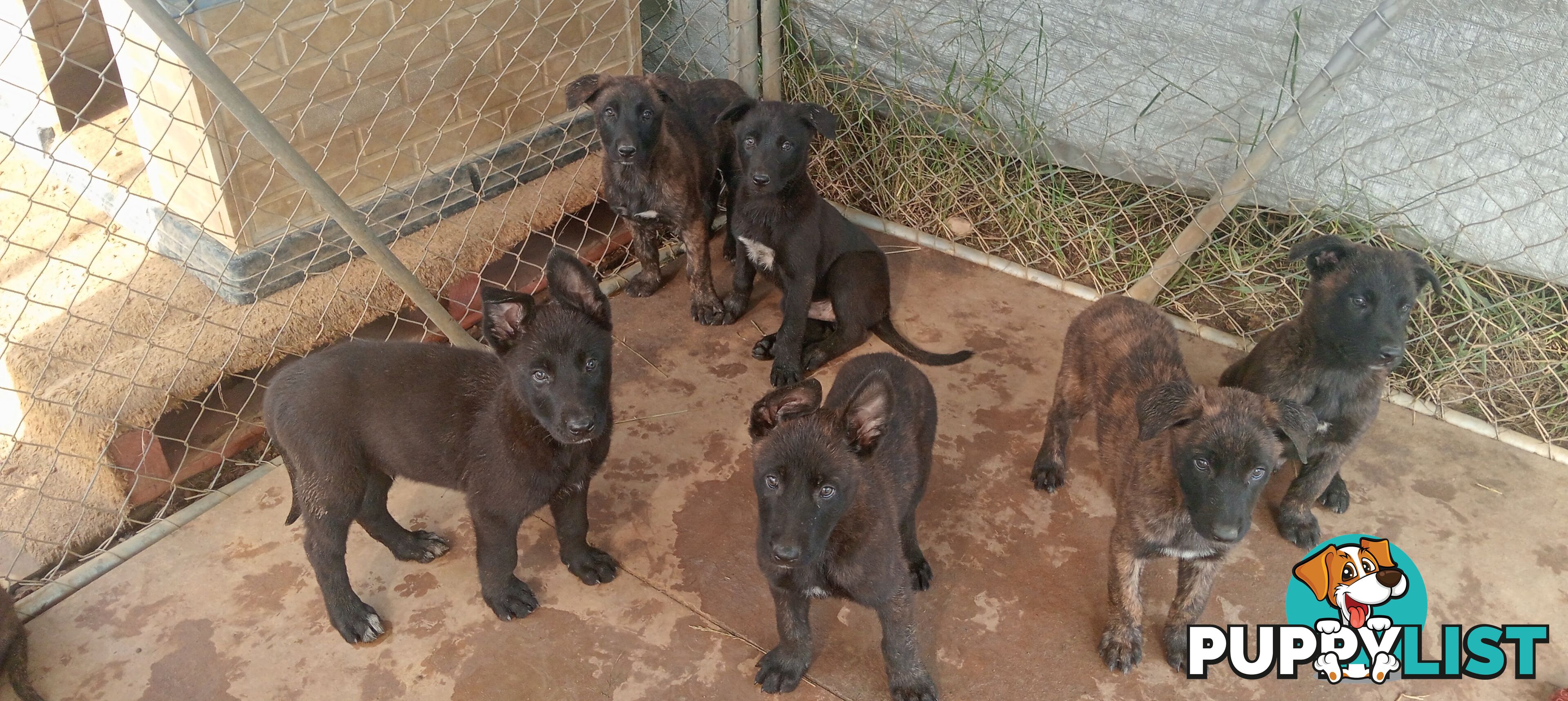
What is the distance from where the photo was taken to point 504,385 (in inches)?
136

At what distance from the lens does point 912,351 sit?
490 centimetres

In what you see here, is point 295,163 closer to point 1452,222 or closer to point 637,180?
point 637,180

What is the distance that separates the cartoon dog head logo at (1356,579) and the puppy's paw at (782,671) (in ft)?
6.66

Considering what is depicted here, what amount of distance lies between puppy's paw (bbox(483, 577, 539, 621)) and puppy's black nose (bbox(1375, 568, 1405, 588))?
3274 mm

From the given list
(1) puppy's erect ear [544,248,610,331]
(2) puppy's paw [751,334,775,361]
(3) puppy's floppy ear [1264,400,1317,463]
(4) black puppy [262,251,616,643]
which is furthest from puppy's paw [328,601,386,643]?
(3) puppy's floppy ear [1264,400,1317,463]

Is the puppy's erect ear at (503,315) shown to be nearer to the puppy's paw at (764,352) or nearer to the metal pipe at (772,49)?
the puppy's paw at (764,352)

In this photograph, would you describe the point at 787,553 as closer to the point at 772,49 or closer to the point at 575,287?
the point at 575,287

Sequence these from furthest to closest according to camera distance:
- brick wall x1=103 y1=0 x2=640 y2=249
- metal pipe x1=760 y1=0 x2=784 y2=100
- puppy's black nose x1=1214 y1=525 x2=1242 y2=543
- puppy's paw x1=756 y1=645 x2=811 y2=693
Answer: metal pipe x1=760 y1=0 x2=784 y2=100 < brick wall x1=103 y1=0 x2=640 y2=249 < puppy's paw x1=756 y1=645 x2=811 y2=693 < puppy's black nose x1=1214 y1=525 x2=1242 y2=543

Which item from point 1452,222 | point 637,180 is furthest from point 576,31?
point 1452,222

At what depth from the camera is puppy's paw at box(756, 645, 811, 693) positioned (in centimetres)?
337

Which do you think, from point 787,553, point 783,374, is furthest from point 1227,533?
point 783,374

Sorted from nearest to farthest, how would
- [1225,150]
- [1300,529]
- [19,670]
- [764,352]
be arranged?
[19,670]
[1300,529]
[764,352]
[1225,150]

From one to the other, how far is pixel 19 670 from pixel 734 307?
3.32 meters

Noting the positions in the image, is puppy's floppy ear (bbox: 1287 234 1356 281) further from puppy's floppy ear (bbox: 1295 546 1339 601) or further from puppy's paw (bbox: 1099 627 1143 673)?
puppy's paw (bbox: 1099 627 1143 673)
